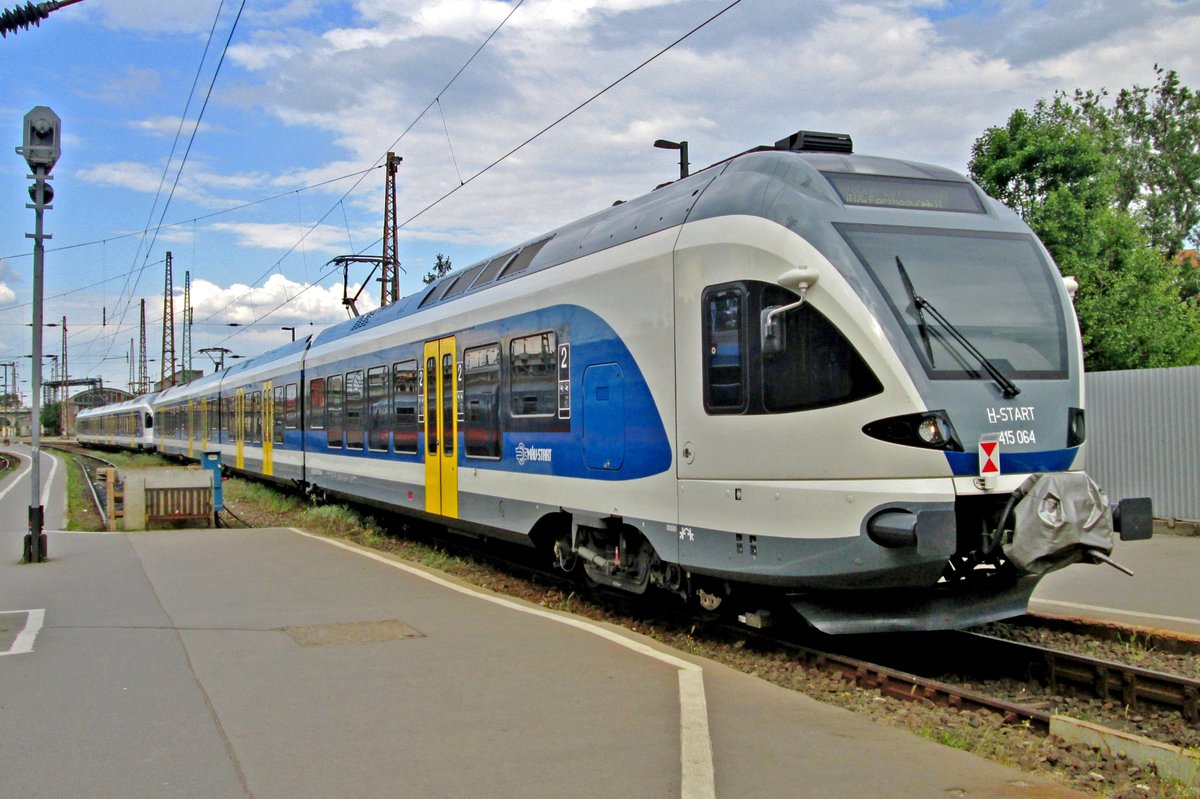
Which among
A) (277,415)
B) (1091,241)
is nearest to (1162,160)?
(1091,241)

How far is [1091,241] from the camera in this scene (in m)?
22.0

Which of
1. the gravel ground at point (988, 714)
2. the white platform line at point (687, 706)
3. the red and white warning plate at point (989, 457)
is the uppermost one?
the red and white warning plate at point (989, 457)

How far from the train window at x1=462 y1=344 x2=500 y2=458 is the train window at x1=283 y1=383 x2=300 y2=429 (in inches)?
367

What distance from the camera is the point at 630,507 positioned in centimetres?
807

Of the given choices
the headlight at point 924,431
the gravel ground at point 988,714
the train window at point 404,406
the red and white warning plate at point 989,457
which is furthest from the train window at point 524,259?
the red and white warning plate at point 989,457

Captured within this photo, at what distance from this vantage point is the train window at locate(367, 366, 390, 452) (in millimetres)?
14163

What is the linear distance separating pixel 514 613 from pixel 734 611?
1.84m

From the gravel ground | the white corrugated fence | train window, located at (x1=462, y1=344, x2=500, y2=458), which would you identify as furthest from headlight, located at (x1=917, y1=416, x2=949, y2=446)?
the white corrugated fence

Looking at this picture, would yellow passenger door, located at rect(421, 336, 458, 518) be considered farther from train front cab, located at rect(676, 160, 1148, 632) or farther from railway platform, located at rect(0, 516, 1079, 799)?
train front cab, located at rect(676, 160, 1148, 632)

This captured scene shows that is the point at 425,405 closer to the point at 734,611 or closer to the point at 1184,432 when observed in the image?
the point at 734,611

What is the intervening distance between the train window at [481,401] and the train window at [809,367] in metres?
4.40

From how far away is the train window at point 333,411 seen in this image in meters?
16.7

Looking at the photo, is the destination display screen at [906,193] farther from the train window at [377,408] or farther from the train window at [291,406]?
the train window at [291,406]

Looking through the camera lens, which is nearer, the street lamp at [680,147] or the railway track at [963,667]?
the railway track at [963,667]
